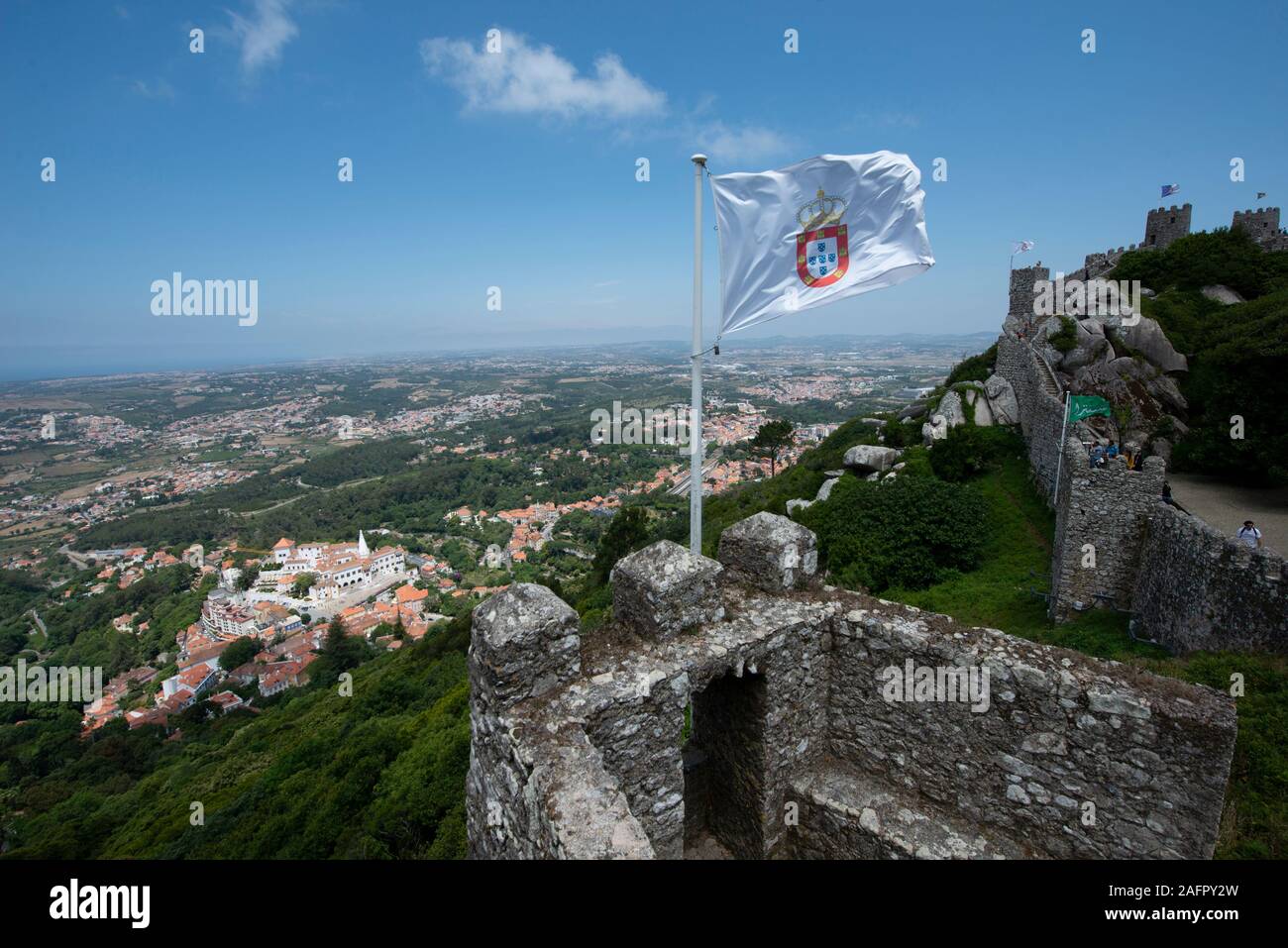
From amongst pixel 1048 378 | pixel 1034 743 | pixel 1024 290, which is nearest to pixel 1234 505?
pixel 1048 378

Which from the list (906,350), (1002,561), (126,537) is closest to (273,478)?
(126,537)

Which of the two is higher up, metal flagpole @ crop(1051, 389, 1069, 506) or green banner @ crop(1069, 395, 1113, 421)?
green banner @ crop(1069, 395, 1113, 421)

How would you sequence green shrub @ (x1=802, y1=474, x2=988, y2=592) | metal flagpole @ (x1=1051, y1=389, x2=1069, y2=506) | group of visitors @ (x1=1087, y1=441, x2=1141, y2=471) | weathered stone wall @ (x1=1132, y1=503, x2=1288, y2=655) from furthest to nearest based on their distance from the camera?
green shrub @ (x1=802, y1=474, x2=988, y2=592)
metal flagpole @ (x1=1051, y1=389, x2=1069, y2=506)
group of visitors @ (x1=1087, y1=441, x2=1141, y2=471)
weathered stone wall @ (x1=1132, y1=503, x2=1288, y2=655)

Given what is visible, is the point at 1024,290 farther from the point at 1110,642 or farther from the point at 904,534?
the point at 1110,642

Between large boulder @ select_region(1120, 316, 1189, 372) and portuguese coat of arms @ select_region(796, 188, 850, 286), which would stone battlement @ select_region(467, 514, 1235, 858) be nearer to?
portuguese coat of arms @ select_region(796, 188, 850, 286)

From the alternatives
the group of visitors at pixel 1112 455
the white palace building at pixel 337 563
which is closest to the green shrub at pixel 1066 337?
the group of visitors at pixel 1112 455

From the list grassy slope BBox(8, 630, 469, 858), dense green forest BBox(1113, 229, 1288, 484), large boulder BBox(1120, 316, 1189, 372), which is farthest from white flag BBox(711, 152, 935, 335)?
large boulder BBox(1120, 316, 1189, 372)
